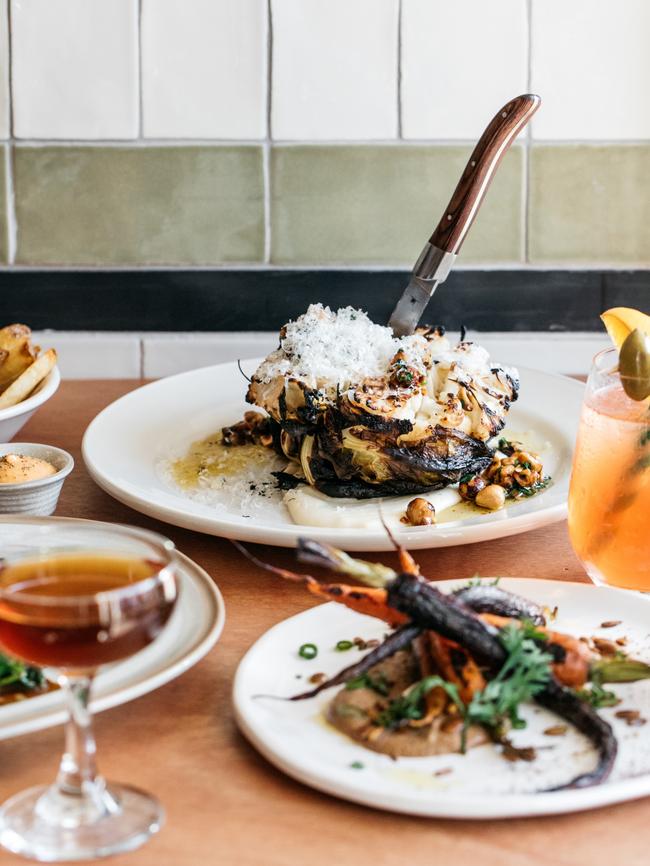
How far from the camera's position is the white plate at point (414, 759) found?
80 cm

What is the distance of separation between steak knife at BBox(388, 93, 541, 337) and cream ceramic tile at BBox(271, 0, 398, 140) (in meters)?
0.66

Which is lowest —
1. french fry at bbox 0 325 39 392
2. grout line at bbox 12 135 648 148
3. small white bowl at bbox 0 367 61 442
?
small white bowl at bbox 0 367 61 442

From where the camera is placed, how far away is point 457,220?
5.64 ft

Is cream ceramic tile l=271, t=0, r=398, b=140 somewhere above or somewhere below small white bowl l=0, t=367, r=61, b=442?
above

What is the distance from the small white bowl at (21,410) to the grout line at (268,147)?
2.80ft

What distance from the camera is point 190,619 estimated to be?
41.2 inches

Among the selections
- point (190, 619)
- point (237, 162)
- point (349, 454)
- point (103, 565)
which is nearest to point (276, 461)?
point (349, 454)

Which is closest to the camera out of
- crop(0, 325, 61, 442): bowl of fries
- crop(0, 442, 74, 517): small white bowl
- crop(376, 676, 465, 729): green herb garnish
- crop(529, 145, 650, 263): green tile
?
crop(376, 676, 465, 729): green herb garnish

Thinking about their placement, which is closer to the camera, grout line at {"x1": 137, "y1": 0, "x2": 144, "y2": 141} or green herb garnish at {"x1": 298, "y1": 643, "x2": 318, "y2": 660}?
green herb garnish at {"x1": 298, "y1": 643, "x2": 318, "y2": 660}

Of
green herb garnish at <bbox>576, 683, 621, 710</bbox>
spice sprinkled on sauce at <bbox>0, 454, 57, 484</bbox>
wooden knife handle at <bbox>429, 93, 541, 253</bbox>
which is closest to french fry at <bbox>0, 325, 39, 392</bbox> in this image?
spice sprinkled on sauce at <bbox>0, 454, 57, 484</bbox>

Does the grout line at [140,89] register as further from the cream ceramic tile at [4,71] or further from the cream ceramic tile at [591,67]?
the cream ceramic tile at [591,67]

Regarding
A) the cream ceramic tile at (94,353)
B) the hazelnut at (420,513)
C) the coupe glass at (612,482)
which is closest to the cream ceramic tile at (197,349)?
the cream ceramic tile at (94,353)

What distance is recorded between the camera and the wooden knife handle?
1707 mm

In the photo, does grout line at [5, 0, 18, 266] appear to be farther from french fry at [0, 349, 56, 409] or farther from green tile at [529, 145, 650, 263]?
green tile at [529, 145, 650, 263]
